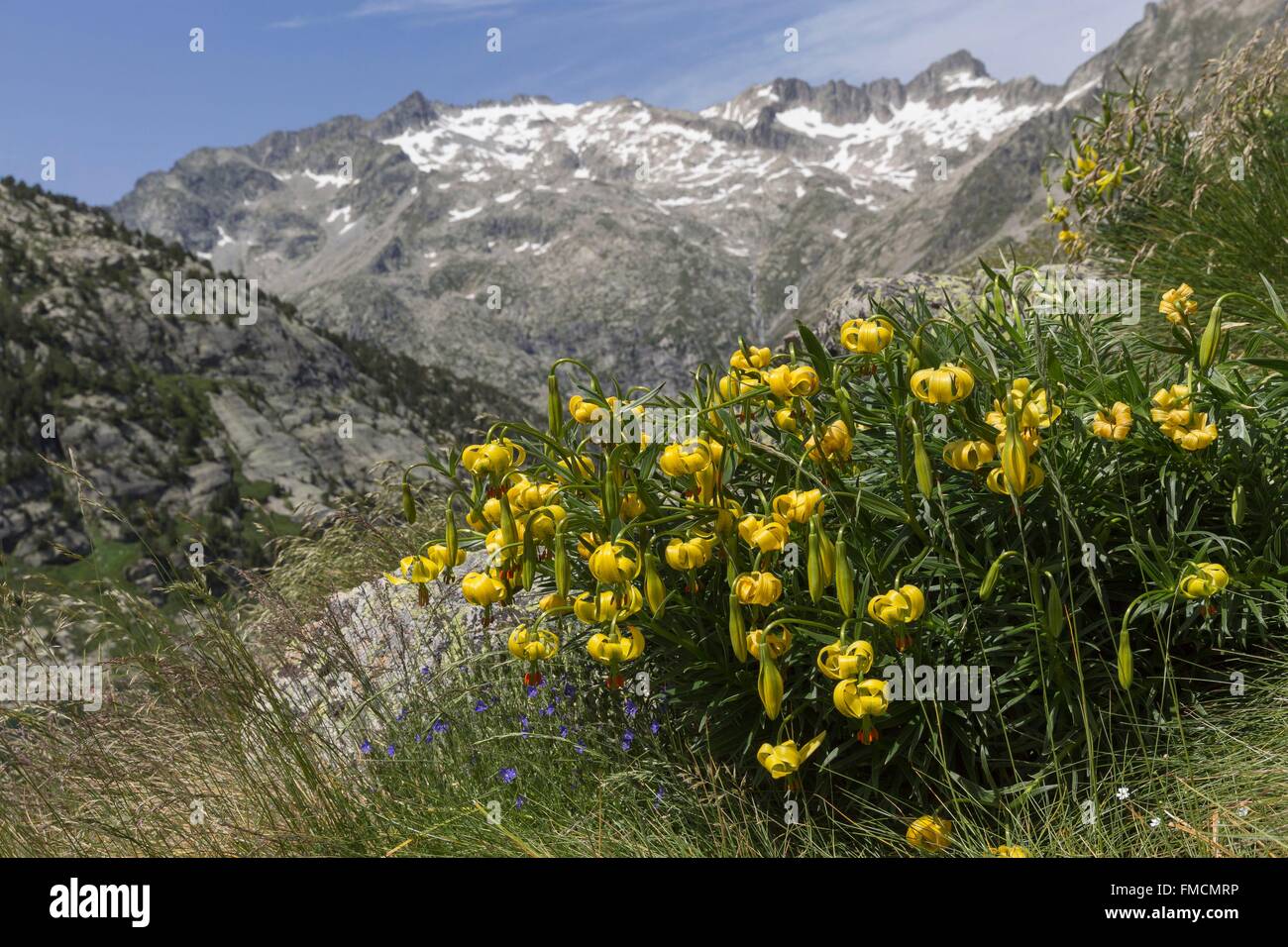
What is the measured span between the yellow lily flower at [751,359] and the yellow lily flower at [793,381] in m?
0.47

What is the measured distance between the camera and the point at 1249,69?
5844 millimetres

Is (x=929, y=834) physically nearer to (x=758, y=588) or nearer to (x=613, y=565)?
(x=758, y=588)

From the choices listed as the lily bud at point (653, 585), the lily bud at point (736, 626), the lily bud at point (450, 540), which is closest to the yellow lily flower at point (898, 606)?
the lily bud at point (736, 626)

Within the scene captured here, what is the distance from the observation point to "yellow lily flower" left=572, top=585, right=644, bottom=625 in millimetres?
2469

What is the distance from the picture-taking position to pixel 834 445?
2715mm

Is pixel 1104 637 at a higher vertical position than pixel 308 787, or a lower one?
higher

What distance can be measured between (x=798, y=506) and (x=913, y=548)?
27.9 inches

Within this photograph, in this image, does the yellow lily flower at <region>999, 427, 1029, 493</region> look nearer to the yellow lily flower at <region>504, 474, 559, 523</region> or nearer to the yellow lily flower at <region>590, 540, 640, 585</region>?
the yellow lily flower at <region>590, 540, 640, 585</region>

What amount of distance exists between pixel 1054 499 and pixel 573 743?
183 centimetres

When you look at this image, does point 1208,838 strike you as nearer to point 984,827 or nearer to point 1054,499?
point 984,827

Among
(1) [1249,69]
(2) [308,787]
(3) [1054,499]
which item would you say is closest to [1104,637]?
(3) [1054,499]

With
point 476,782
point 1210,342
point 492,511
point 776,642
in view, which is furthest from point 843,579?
point 476,782
